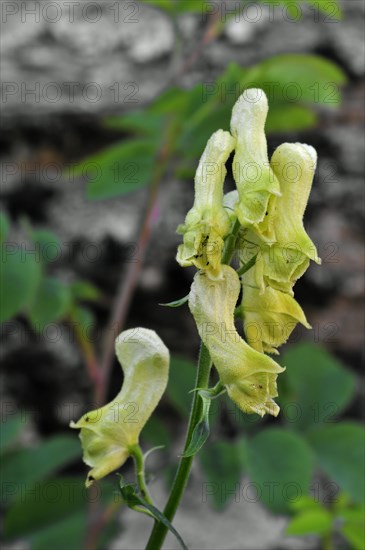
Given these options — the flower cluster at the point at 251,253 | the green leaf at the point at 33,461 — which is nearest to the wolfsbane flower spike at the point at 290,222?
the flower cluster at the point at 251,253

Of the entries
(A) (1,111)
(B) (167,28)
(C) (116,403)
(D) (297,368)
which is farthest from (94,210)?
(C) (116,403)

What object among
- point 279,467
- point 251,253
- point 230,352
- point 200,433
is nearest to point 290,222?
point 251,253

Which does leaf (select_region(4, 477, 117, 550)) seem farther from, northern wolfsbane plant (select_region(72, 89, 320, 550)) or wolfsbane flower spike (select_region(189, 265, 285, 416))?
wolfsbane flower spike (select_region(189, 265, 285, 416))

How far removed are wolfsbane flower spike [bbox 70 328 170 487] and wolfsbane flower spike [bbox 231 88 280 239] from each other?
35cm

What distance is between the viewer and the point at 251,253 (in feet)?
3.66

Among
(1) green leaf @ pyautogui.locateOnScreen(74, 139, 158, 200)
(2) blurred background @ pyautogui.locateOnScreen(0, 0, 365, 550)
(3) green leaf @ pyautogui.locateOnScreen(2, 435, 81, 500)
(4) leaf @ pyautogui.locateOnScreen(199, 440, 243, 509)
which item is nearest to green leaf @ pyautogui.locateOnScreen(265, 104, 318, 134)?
(2) blurred background @ pyautogui.locateOnScreen(0, 0, 365, 550)

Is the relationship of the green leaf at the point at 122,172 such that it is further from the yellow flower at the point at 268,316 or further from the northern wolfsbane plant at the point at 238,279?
the yellow flower at the point at 268,316

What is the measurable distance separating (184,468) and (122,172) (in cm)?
115

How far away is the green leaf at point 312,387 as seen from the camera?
1880 millimetres

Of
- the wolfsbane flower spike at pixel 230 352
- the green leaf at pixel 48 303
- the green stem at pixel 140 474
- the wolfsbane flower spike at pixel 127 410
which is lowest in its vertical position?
the green leaf at pixel 48 303

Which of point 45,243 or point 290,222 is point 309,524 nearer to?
point 290,222

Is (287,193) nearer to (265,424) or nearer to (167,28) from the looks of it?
(265,424)

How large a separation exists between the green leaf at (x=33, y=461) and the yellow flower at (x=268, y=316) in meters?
0.87

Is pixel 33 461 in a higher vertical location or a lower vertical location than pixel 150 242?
lower
